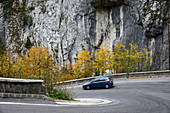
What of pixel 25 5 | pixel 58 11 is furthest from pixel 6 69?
pixel 25 5

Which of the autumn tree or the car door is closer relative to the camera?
the car door

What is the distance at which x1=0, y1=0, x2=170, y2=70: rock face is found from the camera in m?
36.0

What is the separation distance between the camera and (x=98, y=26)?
47.7 metres

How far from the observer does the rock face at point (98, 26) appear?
36.0 metres

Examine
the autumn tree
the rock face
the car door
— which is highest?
the rock face

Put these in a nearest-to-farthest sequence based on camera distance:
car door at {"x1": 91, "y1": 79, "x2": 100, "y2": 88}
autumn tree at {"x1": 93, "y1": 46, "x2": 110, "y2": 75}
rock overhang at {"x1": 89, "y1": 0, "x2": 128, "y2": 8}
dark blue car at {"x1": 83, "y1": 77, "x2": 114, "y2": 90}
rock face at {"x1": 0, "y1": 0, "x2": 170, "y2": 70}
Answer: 1. dark blue car at {"x1": 83, "y1": 77, "x2": 114, "y2": 90}
2. car door at {"x1": 91, "y1": 79, "x2": 100, "y2": 88}
3. autumn tree at {"x1": 93, "y1": 46, "x2": 110, "y2": 75}
4. rock face at {"x1": 0, "y1": 0, "x2": 170, "y2": 70}
5. rock overhang at {"x1": 89, "y1": 0, "x2": 128, "y2": 8}

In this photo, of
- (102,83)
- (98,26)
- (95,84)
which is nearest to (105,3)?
(98,26)

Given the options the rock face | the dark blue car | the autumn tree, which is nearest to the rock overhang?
the rock face

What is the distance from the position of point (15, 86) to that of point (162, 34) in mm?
33124

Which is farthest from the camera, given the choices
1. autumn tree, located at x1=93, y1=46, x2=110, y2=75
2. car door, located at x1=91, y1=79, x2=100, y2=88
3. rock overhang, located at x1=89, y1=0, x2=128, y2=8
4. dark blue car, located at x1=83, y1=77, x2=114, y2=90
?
rock overhang, located at x1=89, y1=0, x2=128, y2=8

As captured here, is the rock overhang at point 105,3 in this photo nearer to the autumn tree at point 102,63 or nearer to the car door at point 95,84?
the autumn tree at point 102,63

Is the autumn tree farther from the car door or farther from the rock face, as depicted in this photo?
the car door

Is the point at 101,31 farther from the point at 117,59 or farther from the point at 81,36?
the point at 117,59

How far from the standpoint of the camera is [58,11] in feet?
185
